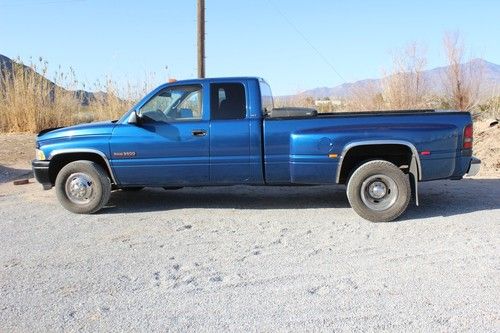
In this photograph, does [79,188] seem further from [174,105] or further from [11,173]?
[11,173]

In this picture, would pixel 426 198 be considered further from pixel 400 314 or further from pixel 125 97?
pixel 125 97

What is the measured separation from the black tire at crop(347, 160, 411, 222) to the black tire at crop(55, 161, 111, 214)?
3.43 meters

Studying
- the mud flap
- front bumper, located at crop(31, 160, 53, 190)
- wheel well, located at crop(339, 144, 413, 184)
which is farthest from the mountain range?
the mud flap

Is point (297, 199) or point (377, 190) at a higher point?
point (377, 190)

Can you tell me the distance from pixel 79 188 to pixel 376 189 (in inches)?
162

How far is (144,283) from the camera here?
499 cm

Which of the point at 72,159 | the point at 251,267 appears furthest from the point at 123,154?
the point at 251,267

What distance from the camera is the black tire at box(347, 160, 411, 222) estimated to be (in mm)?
7145

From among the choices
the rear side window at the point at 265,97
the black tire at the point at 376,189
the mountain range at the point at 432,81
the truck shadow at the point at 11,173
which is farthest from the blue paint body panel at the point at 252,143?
the mountain range at the point at 432,81

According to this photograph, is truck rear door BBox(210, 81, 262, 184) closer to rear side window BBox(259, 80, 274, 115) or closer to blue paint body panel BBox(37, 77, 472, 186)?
blue paint body panel BBox(37, 77, 472, 186)

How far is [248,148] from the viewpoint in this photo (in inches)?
293

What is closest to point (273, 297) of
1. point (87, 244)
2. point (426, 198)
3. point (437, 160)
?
point (87, 244)

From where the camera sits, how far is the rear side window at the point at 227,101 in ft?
25.0

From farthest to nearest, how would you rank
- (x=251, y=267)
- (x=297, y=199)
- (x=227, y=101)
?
(x=297, y=199)
(x=227, y=101)
(x=251, y=267)
